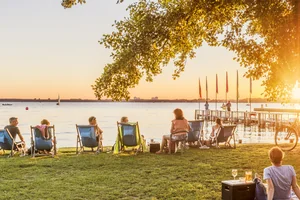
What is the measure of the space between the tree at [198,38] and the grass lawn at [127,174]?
195 cm

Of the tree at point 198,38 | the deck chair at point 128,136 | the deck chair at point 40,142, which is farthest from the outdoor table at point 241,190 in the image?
the deck chair at point 40,142

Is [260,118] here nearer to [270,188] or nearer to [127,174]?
[127,174]

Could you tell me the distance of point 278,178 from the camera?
5.72 m

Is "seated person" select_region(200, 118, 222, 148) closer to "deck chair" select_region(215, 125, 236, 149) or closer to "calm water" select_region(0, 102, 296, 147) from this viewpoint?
"deck chair" select_region(215, 125, 236, 149)

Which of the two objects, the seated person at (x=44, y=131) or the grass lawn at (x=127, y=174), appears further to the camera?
the seated person at (x=44, y=131)

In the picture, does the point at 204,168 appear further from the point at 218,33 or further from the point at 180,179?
the point at 218,33

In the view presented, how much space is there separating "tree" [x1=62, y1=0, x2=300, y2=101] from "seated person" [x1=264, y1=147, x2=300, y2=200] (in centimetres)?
441

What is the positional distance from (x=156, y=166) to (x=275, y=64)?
422 cm

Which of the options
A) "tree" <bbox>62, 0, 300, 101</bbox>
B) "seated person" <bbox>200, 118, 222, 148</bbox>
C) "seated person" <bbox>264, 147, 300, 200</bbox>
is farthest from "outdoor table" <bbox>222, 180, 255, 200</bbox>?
"seated person" <bbox>200, 118, 222, 148</bbox>

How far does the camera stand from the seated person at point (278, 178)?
5.70 meters

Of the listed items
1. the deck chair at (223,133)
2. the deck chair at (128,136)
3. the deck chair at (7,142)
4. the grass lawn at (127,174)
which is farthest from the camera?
the deck chair at (223,133)

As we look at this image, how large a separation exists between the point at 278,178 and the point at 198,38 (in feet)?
24.5

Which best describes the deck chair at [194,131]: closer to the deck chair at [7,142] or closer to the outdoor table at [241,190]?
the deck chair at [7,142]

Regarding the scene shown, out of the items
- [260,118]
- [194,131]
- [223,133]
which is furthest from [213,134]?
[260,118]
